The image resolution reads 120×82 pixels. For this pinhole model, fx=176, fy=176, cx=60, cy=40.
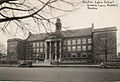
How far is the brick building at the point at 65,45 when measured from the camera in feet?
4.67

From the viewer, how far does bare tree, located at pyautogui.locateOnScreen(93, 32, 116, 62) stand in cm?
140

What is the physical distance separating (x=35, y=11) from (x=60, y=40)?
1.08ft

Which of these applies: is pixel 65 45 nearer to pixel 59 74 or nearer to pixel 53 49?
pixel 53 49

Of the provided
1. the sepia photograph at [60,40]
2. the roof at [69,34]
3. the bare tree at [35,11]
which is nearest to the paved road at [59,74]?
the sepia photograph at [60,40]

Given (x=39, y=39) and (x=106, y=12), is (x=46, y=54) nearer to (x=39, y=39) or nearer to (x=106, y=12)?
(x=39, y=39)

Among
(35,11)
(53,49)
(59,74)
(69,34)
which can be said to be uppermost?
(35,11)

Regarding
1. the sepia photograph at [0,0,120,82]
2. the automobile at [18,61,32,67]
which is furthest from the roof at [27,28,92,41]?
the automobile at [18,61,32,67]

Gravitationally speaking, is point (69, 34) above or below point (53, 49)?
above

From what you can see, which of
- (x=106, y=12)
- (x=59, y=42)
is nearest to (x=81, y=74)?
(x=59, y=42)

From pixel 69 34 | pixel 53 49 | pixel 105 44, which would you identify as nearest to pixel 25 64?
pixel 53 49

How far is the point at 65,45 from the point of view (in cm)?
147

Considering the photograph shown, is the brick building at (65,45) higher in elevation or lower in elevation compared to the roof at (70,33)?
lower

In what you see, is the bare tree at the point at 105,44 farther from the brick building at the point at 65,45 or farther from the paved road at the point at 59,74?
the paved road at the point at 59,74

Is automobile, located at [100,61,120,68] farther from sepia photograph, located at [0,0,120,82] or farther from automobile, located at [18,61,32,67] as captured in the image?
automobile, located at [18,61,32,67]
